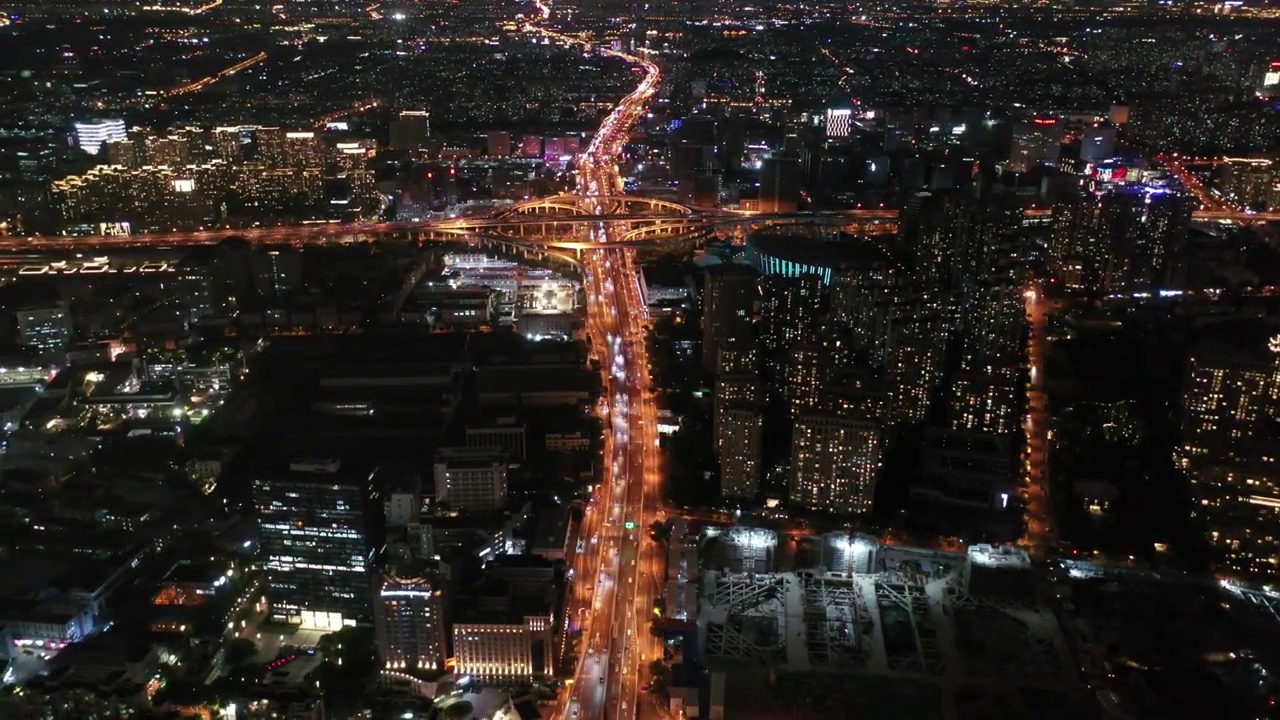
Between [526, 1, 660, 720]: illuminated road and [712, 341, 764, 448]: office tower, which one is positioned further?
[712, 341, 764, 448]: office tower

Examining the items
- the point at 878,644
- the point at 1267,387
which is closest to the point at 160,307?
the point at 878,644

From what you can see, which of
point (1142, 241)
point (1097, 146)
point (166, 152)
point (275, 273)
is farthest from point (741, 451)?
point (166, 152)

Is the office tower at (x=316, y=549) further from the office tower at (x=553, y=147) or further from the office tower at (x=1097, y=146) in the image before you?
the office tower at (x=1097, y=146)

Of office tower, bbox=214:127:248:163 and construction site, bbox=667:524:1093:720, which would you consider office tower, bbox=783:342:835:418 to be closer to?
construction site, bbox=667:524:1093:720

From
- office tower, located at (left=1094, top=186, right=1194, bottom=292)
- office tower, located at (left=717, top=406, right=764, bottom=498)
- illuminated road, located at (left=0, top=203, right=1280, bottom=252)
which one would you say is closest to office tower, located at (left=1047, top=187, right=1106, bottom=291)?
office tower, located at (left=1094, top=186, right=1194, bottom=292)

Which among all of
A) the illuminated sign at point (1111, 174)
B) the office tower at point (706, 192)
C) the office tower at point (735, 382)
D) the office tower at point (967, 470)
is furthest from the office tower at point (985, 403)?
the illuminated sign at point (1111, 174)

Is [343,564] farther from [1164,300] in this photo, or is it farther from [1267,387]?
[1164,300]
